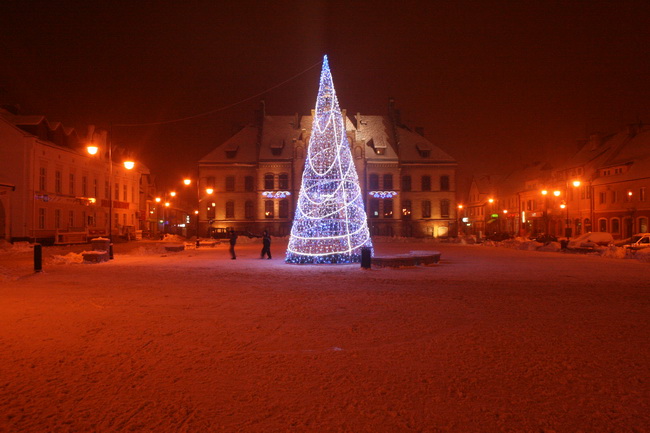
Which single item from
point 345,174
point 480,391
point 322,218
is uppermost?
point 345,174

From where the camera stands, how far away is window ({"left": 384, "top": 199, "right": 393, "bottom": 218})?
64500mm

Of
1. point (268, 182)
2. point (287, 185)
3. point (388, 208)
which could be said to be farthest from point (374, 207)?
point (268, 182)

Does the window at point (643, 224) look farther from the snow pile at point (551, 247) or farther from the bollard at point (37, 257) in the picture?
the bollard at point (37, 257)

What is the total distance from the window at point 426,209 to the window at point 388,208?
4.58m

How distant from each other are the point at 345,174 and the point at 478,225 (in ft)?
242

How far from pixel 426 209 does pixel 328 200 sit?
46.4m

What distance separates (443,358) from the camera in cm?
685

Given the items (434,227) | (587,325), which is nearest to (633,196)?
(434,227)

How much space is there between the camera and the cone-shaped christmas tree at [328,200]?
21609 mm

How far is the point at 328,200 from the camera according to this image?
21.6m

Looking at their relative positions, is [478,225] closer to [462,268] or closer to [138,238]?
[138,238]

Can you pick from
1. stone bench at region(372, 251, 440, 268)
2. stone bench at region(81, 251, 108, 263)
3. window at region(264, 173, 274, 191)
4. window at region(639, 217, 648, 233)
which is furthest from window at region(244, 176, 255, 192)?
stone bench at region(372, 251, 440, 268)

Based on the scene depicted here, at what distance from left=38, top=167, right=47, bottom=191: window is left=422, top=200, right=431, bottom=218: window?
4379 cm

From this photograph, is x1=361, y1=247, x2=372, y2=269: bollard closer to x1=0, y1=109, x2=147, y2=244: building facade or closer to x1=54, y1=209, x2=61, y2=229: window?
x1=0, y1=109, x2=147, y2=244: building facade
